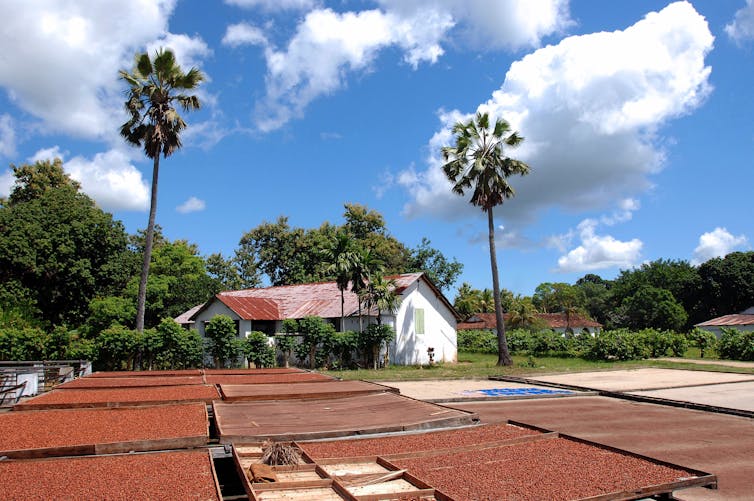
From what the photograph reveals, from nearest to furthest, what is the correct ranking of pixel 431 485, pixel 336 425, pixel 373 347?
pixel 431 485, pixel 336 425, pixel 373 347

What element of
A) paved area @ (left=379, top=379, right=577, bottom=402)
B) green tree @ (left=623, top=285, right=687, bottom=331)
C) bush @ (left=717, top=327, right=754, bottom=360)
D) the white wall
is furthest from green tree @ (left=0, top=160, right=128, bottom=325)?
green tree @ (left=623, top=285, right=687, bottom=331)

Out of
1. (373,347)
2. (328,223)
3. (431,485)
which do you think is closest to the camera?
(431,485)

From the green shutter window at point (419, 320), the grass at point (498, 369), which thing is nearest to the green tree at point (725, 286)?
the grass at point (498, 369)

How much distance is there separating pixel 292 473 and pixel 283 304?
26.1 metres

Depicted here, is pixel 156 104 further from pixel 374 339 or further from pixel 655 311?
pixel 655 311

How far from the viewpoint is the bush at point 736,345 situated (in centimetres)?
2834

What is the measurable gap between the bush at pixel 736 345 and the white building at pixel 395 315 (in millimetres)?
15171

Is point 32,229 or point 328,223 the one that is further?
point 328,223

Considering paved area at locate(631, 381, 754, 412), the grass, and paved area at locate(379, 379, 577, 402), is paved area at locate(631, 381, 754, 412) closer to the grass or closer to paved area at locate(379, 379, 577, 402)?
paved area at locate(379, 379, 577, 402)

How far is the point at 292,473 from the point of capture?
5.48 meters

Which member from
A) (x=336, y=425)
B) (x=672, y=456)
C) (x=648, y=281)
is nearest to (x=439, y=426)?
(x=336, y=425)

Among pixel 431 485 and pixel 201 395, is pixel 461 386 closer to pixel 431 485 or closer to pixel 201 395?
pixel 201 395

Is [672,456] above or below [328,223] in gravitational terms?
below

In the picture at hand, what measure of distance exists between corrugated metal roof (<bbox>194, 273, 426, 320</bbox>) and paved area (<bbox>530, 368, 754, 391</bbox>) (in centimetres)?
978
